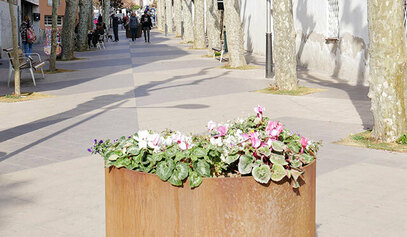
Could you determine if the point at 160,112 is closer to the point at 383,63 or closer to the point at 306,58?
the point at 383,63

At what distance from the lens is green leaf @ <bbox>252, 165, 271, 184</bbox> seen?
10.9 ft

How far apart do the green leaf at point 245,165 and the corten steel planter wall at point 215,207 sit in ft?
0.21

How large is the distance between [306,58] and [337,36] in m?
3.24

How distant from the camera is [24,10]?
52625mm

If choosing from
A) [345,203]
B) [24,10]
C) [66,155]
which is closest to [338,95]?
[66,155]

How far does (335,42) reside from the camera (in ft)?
62.8

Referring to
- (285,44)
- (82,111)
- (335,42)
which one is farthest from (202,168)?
(335,42)

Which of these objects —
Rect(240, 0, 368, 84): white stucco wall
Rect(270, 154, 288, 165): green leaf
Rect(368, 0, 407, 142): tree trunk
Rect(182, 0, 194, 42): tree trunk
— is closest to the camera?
Rect(270, 154, 288, 165): green leaf

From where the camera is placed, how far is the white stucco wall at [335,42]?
1711 centimetres

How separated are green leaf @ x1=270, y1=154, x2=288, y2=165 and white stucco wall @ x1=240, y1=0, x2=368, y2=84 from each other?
13.5 metres

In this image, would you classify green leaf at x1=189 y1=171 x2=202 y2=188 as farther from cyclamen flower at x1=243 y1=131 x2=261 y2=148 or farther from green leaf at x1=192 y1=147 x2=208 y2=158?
cyclamen flower at x1=243 y1=131 x2=261 y2=148

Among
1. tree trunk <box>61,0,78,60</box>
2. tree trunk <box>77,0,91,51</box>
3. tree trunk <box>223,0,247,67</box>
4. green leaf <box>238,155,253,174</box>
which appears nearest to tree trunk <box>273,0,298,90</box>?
tree trunk <box>223,0,247,67</box>

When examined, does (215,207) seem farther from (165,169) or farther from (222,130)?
(222,130)

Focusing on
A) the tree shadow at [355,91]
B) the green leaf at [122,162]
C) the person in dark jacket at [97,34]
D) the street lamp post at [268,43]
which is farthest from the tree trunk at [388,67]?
the person in dark jacket at [97,34]
